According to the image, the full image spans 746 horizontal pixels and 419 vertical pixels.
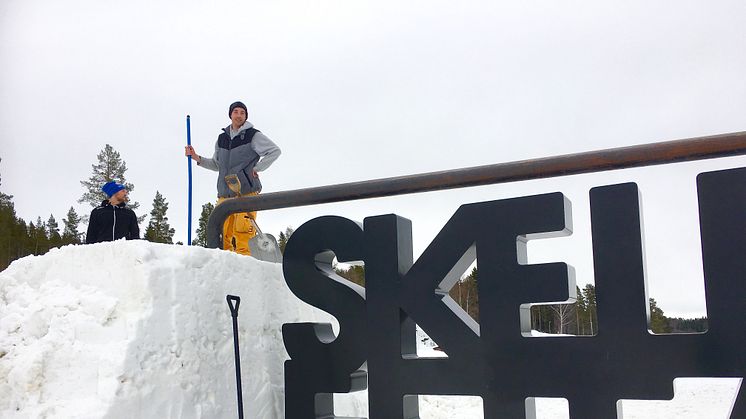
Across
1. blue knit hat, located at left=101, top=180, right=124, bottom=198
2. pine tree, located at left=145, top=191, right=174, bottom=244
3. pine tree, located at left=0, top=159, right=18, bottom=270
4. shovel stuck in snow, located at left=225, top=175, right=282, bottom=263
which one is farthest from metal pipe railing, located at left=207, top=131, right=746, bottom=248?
pine tree, located at left=145, top=191, right=174, bottom=244

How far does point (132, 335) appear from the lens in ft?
11.2

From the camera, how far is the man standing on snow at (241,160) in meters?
5.55

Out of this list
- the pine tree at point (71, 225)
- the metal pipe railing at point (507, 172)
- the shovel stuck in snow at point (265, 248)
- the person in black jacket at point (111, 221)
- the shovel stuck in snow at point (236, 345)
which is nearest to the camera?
the metal pipe railing at point (507, 172)

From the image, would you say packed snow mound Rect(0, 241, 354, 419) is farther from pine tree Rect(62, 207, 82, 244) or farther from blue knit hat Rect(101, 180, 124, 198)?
pine tree Rect(62, 207, 82, 244)

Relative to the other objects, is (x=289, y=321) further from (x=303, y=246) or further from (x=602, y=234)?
(x=602, y=234)

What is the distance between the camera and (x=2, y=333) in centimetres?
353

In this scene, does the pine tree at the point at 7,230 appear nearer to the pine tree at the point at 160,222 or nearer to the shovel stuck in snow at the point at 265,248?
the pine tree at the point at 160,222

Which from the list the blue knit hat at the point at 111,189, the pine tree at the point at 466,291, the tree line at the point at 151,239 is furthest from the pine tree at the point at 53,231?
the blue knit hat at the point at 111,189

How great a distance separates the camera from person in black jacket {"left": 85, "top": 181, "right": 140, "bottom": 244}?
222 inches

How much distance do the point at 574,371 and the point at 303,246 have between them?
1.55 meters

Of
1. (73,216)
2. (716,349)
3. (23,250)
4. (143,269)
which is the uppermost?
(73,216)

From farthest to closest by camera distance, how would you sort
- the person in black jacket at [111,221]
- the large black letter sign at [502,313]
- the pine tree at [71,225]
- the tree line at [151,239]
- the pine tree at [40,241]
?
the pine tree at [71,225], the pine tree at [40,241], the tree line at [151,239], the person in black jacket at [111,221], the large black letter sign at [502,313]

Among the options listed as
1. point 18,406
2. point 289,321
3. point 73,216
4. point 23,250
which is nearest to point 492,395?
point 289,321

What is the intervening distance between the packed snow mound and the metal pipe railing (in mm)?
430
